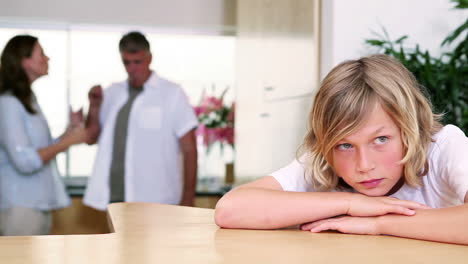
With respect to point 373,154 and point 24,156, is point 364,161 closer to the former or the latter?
point 373,154

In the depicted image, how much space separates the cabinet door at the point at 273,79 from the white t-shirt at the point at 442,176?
1083 millimetres

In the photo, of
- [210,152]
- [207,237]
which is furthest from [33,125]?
[207,237]

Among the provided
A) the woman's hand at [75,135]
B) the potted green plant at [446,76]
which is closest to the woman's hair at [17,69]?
the woman's hand at [75,135]

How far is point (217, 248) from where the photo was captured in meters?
0.85

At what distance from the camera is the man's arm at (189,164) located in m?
3.03

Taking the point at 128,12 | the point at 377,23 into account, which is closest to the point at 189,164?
the point at 128,12

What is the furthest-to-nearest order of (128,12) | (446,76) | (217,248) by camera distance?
(128,12) → (446,76) → (217,248)

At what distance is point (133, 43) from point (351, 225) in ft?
8.07

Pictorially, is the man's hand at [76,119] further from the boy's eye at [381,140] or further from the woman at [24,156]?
the boy's eye at [381,140]

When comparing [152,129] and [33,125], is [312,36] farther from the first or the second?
[33,125]

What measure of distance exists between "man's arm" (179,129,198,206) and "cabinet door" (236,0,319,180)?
342mm

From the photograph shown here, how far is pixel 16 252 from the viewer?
→ 2.64 feet

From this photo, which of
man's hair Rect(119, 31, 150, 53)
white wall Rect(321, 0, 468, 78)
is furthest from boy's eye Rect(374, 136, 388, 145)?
man's hair Rect(119, 31, 150, 53)

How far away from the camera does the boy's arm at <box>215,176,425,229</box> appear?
102 centimetres
